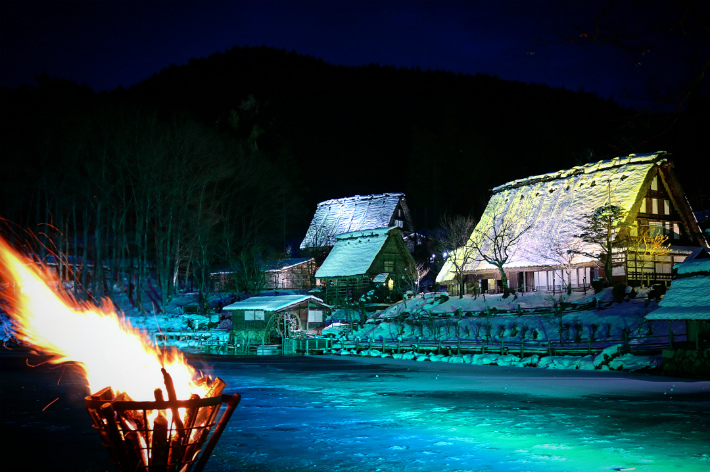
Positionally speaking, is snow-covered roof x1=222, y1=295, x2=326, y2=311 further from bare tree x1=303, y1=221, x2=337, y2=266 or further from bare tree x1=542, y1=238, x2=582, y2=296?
bare tree x1=303, y1=221, x2=337, y2=266

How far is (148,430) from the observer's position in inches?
214

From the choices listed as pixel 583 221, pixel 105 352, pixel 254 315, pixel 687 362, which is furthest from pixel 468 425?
pixel 583 221

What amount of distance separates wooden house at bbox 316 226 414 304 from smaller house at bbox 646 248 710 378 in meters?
28.7

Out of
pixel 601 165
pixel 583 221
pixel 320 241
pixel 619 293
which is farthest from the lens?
pixel 320 241

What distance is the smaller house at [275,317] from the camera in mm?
41438

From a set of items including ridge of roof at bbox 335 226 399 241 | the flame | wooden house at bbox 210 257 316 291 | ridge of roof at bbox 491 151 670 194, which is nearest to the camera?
the flame

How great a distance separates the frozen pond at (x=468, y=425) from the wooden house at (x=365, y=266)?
30.1 m

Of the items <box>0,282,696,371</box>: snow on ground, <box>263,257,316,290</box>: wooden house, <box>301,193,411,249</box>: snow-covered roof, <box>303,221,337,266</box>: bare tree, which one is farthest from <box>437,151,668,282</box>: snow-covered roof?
<box>301,193,411,249</box>: snow-covered roof

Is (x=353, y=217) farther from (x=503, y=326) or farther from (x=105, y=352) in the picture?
(x=105, y=352)

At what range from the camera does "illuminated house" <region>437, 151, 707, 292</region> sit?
128 feet

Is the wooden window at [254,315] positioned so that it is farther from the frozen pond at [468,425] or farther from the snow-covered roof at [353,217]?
the snow-covered roof at [353,217]

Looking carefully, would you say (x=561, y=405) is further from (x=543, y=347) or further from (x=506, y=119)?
(x=506, y=119)

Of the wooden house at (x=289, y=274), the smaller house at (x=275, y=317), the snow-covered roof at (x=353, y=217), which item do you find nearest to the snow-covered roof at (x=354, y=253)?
the wooden house at (x=289, y=274)

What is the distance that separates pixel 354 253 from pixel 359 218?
45.0ft
